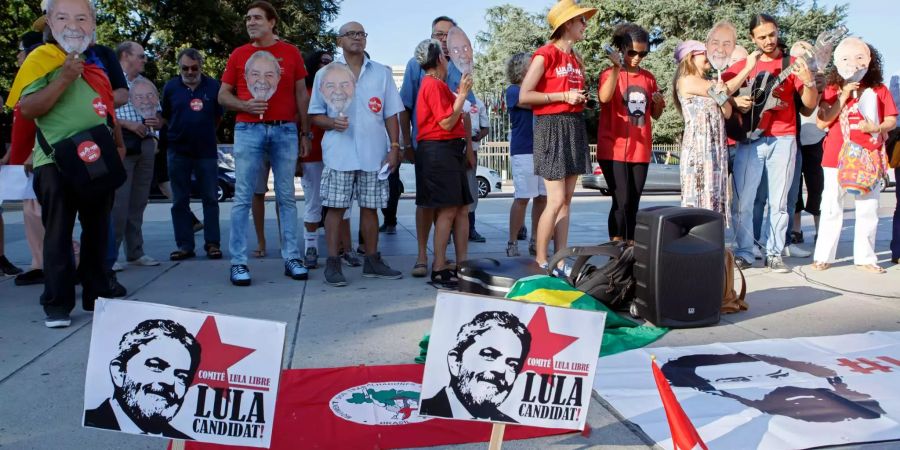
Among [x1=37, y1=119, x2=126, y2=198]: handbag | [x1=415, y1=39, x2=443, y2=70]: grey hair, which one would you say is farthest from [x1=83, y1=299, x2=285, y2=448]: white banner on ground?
[x1=415, y1=39, x2=443, y2=70]: grey hair

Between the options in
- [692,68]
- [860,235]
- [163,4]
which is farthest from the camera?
[163,4]

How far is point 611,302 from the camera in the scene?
4.36 m

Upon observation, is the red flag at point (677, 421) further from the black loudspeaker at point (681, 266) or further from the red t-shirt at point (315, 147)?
the red t-shirt at point (315, 147)

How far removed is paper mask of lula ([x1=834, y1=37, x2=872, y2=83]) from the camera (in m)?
5.58

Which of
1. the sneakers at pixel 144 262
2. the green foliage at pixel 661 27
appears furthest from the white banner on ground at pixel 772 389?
the green foliage at pixel 661 27

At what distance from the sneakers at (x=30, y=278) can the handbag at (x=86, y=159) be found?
5.98ft

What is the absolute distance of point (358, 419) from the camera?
107 inches

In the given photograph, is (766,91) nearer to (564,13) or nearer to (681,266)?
(564,13)

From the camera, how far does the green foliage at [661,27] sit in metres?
30.8

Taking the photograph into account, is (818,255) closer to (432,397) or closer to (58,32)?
(432,397)

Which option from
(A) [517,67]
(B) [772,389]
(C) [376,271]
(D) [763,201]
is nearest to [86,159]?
(C) [376,271]

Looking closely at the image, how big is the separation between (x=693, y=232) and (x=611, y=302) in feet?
2.11

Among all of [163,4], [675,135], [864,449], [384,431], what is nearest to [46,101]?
[384,431]

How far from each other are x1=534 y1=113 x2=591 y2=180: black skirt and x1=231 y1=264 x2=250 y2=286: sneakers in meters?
2.22
